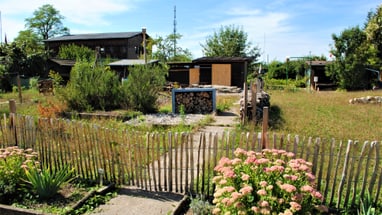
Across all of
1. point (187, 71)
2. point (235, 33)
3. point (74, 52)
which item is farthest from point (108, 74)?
point (235, 33)

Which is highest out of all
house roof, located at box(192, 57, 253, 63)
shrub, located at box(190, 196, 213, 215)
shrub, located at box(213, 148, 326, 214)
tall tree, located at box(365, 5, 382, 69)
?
tall tree, located at box(365, 5, 382, 69)

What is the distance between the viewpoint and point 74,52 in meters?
34.8

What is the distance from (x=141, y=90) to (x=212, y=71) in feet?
48.2

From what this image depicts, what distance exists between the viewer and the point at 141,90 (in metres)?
13.0

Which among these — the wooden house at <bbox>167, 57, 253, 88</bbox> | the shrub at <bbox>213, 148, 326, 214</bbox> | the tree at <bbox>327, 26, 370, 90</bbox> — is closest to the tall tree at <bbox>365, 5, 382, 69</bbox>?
the tree at <bbox>327, 26, 370, 90</bbox>

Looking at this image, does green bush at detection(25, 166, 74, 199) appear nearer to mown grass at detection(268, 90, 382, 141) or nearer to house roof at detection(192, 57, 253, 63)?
mown grass at detection(268, 90, 382, 141)

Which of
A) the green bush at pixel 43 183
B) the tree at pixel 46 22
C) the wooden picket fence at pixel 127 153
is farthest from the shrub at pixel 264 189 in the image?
the tree at pixel 46 22

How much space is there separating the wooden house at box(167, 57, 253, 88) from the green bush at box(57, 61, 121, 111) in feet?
47.6

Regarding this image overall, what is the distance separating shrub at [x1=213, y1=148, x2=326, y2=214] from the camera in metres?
3.24

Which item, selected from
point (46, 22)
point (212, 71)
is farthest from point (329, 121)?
point (46, 22)

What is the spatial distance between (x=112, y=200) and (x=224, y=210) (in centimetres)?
217

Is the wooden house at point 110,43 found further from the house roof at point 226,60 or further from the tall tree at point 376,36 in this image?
the tall tree at point 376,36

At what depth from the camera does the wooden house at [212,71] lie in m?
26.4

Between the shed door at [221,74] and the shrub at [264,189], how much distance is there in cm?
2286
